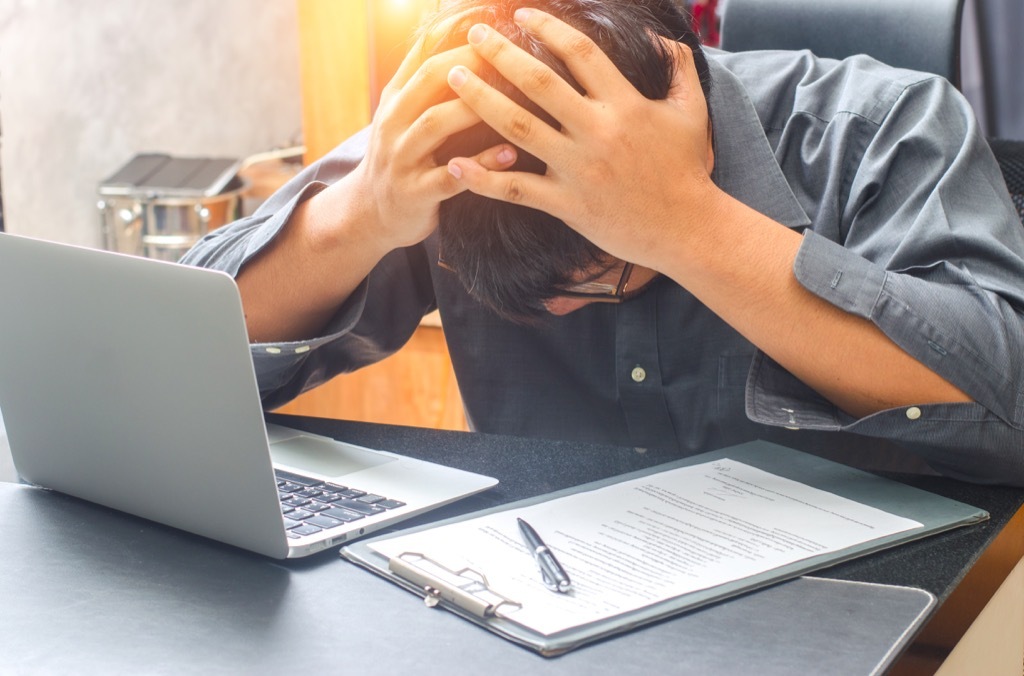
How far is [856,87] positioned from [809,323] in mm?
371

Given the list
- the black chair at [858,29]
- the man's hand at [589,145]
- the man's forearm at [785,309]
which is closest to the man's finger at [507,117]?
the man's hand at [589,145]

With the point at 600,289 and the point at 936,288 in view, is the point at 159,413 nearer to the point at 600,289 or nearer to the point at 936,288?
the point at 600,289

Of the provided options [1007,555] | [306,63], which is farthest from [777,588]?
[306,63]

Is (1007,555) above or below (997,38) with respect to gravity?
below

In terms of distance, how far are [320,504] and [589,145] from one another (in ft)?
1.03

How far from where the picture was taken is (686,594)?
0.60 metres

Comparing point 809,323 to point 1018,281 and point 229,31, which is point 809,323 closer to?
point 1018,281

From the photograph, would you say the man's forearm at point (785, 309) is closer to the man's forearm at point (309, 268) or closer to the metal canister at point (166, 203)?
the man's forearm at point (309, 268)

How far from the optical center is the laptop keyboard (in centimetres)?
70

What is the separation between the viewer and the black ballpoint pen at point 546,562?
607 mm

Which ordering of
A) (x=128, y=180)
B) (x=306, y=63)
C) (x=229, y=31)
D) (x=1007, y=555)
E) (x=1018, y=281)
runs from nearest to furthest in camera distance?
(x=1007, y=555) → (x=1018, y=281) → (x=306, y=63) → (x=128, y=180) → (x=229, y=31)

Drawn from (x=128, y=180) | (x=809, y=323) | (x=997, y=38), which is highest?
(x=997, y=38)

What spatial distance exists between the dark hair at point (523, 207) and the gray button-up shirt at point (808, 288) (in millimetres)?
175

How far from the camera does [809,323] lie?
0.81 meters
